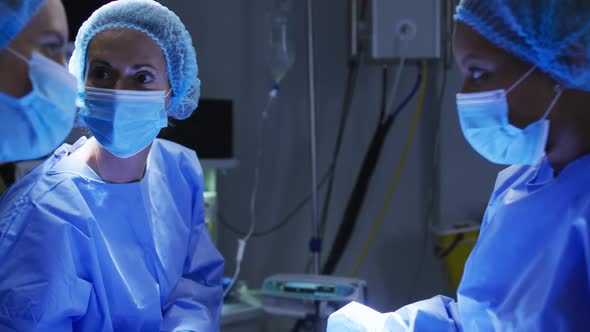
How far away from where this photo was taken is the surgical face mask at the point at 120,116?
1.12 m

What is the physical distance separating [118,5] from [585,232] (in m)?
1.09

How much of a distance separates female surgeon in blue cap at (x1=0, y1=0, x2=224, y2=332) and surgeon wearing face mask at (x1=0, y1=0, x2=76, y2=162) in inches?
9.3

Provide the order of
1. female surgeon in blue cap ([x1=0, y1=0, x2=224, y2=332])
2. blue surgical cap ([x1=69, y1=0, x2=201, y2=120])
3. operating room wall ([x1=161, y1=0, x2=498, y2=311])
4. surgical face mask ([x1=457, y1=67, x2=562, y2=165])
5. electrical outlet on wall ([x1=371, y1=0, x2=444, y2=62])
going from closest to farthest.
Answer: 1. surgical face mask ([x1=457, y1=67, x2=562, y2=165])
2. female surgeon in blue cap ([x1=0, y1=0, x2=224, y2=332])
3. blue surgical cap ([x1=69, y1=0, x2=201, y2=120])
4. electrical outlet on wall ([x1=371, y1=0, x2=444, y2=62])
5. operating room wall ([x1=161, y1=0, x2=498, y2=311])

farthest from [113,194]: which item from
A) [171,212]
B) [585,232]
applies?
[585,232]

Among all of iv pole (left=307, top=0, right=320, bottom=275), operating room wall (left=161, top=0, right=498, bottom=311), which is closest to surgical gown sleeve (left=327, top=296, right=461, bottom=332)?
iv pole (left=307, top=0, right=320, bottom=275)

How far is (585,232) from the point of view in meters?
0.82

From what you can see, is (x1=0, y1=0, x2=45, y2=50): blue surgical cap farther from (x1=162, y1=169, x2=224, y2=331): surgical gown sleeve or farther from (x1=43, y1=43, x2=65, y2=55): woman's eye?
(x1=162, y1=169, x2=224, y2=331): surgical gown sleeve

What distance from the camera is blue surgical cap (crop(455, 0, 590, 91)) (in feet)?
2.80

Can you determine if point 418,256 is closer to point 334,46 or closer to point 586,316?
point 334,46

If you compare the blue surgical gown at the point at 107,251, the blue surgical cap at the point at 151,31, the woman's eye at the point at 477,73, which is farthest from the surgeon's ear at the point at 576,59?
the blue surgical gown at the point at 107,251

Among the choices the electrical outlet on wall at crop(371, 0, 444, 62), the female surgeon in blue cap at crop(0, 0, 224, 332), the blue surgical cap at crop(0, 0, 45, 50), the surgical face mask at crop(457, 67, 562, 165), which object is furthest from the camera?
the electrical outlet on wall at crop(371, 0, 444, 62)

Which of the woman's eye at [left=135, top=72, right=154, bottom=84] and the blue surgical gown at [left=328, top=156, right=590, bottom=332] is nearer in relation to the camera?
the blue surgical gown at [left=328, top=156, right=590, bottom=332]

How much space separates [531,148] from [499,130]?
0.07 m

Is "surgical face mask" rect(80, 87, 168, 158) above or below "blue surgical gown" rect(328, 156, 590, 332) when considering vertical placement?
above
